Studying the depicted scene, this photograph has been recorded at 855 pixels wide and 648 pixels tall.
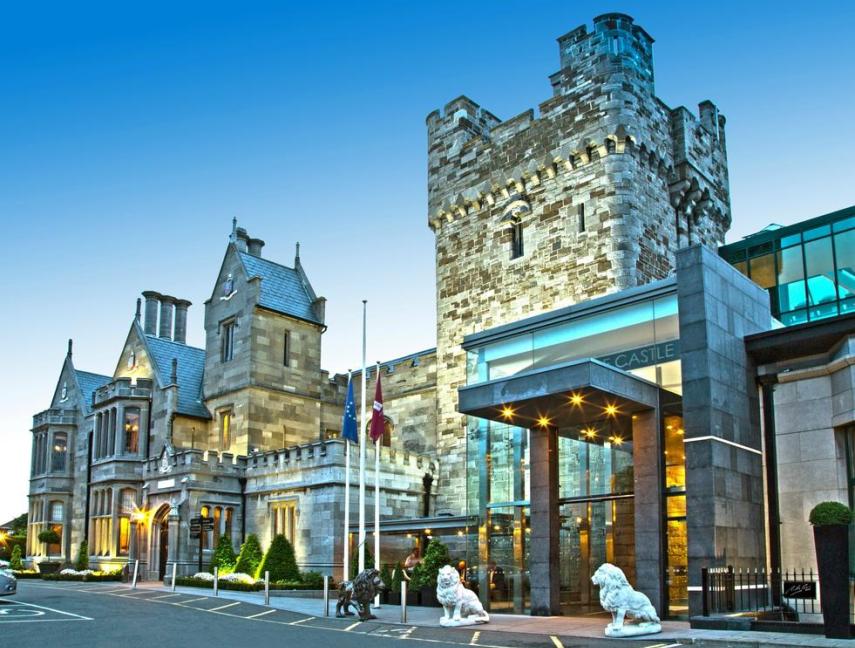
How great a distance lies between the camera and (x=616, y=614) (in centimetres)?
1769

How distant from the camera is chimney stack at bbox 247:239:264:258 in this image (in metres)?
48.3

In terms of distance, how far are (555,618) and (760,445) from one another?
6.66 metres

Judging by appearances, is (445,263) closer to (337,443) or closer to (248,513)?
(337,443)

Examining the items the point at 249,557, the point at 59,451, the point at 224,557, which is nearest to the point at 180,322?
the point at 59,451

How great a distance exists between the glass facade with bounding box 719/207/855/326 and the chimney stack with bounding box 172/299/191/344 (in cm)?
3286

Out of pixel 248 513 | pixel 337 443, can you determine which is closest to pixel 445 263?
pixel 337 443

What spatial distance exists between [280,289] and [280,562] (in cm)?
1601

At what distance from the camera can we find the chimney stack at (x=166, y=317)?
51.4m

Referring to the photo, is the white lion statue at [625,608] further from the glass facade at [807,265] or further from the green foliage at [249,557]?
the green foliage at [249,557]

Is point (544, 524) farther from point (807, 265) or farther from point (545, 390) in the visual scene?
point (807, 265)

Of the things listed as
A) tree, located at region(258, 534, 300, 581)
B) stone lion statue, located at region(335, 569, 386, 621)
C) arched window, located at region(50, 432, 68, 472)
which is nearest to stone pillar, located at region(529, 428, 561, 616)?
stone lion statue, located at region(335, 569, 386, 621)

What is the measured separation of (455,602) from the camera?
20812 mm

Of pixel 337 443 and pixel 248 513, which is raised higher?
pixel 337 443

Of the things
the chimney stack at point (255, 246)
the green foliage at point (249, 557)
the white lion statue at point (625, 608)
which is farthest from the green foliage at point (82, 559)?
the white lion statue at point (625, 608)
